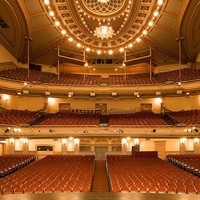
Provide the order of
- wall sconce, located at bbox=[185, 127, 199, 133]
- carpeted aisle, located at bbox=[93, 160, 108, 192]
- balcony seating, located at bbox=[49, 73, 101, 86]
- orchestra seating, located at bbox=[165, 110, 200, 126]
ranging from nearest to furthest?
carpeted aisle, located at bbox=[93, 160, 108, 192] → wall sconce, located at bbox=[185, 127, 199, 133] → orchestra seating, located at bbox=[165, 110, 200, 126] → balcony seating, located at bbox=[49, 73, 101, 86]

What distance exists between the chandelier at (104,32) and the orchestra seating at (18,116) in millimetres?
8576

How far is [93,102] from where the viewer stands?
84.4 feet

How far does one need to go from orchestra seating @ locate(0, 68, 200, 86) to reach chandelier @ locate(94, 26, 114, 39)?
4369 mm

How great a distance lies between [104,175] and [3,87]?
40.0 feet

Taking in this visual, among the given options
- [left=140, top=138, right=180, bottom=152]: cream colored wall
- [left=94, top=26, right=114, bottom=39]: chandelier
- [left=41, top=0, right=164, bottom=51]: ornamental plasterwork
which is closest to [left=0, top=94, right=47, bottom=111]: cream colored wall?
[left=41, top=0, right=164, bottom=51]: ornamental plasterwork

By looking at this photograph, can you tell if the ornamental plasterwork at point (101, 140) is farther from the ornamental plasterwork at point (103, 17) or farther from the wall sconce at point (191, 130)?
the ornamental plasterwork at point (103, 17)

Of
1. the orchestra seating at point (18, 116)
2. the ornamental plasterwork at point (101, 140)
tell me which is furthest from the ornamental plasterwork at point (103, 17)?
the ornamental plasterwork at point (101, 140)

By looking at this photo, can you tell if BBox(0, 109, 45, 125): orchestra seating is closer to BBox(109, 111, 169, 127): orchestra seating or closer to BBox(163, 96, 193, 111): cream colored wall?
BBox(109, 111, 169, 127): orchestra seating

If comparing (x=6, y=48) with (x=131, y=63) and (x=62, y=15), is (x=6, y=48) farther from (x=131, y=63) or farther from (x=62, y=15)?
(x=131, y=63)

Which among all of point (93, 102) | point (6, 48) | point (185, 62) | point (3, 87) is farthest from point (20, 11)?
point (185, 62)

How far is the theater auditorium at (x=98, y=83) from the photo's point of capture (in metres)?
19.0

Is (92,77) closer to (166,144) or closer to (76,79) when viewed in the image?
(76,79)

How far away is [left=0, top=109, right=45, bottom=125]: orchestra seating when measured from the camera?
1943 centimetres

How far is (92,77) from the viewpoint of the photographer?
27281 mm
